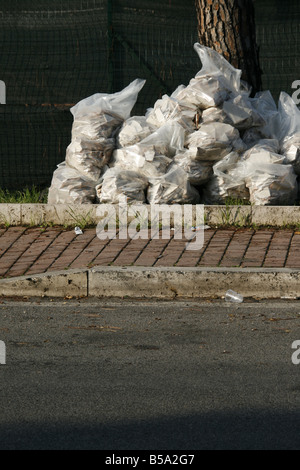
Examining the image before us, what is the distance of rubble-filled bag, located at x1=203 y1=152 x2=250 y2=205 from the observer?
7820mm

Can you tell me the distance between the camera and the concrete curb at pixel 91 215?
7.44 meters

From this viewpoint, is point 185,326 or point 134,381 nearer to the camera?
point 134,381

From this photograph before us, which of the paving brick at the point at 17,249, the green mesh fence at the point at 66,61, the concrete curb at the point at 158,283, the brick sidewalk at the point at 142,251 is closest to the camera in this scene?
the concrete curb at the point at 158,283

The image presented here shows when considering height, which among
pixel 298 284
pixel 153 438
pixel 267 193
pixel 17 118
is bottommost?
pixel 153 438

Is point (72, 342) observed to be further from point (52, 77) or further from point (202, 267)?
point (52, 77)

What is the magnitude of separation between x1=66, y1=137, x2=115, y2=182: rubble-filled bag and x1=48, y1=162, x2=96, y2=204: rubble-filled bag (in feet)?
0.25

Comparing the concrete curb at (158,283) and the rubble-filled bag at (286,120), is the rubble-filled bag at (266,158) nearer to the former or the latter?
the rubble-filled bag at (286,120)

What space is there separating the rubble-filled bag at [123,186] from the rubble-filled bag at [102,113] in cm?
52

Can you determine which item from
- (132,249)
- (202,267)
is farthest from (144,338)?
(132,249)

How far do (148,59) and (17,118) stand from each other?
1.63m

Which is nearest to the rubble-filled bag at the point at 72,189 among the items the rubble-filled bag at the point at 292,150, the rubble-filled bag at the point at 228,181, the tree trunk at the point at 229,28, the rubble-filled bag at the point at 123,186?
the rubble-filled bag at the point at 123,186

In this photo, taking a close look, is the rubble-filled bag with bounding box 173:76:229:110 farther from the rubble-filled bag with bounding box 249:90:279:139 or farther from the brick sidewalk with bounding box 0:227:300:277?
the brick sidewalk with bounding box 0:227:300:277

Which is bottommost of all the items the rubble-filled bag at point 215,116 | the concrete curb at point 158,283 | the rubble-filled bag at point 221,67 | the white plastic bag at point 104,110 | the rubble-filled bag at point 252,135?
the concrete curb at point 158,283

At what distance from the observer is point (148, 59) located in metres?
9.50
